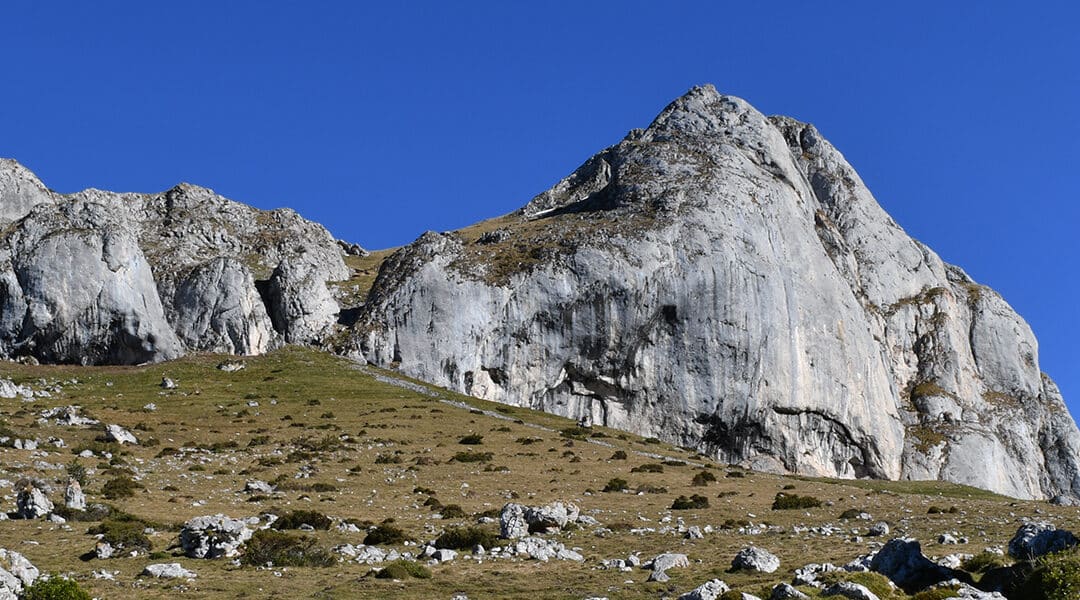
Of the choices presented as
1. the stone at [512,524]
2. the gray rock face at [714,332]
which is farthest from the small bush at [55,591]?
the gray rock face at [714,332]

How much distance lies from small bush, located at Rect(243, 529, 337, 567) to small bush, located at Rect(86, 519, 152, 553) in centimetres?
388

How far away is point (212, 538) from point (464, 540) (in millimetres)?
8891

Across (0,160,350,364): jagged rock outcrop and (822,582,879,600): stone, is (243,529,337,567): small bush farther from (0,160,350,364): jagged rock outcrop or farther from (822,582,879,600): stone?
(0,160,350,364): jagged rock outcrop

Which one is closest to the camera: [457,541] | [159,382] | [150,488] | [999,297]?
[457,541]

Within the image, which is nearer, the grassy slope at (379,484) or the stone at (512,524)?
the grassy slope at (379,484)

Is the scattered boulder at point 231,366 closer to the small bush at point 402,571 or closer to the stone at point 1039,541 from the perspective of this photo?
the small bush at point 402,571

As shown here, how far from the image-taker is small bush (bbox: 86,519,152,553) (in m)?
34.6

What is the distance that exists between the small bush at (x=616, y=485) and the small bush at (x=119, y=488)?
24.9m

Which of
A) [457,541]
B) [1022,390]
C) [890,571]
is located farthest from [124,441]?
[1022,390]

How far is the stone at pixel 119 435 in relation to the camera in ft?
207

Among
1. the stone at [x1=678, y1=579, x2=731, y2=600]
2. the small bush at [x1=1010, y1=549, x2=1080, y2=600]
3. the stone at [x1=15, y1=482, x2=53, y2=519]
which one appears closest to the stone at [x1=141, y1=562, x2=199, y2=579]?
the stone at [x1=15, y1=482, x2=53, y2=519]

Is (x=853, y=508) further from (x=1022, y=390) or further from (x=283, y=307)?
(x=1022, y=390)

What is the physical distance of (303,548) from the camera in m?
34.0

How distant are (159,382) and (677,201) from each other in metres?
64.9
